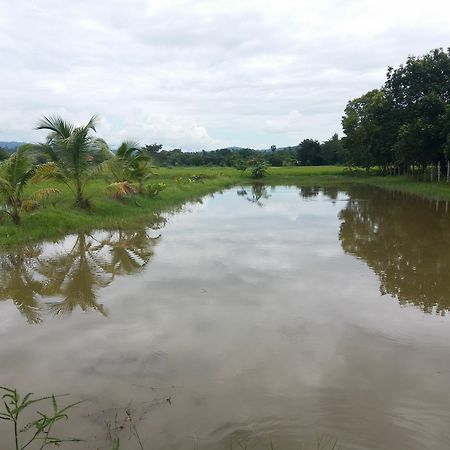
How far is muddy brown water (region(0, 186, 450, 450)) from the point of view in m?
3.40

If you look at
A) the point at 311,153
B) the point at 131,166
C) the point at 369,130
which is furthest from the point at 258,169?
the point at 131,166

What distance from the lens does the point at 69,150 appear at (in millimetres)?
13289

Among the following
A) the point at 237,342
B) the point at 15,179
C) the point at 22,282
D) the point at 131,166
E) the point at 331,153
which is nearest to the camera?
the point at 237,342

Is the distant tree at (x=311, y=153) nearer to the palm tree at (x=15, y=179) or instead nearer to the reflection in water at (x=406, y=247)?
the reflection in water at (x=406, y=247)

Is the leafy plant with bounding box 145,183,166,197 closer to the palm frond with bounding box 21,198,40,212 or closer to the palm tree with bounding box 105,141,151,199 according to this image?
the palm tree with bounding box 105,141,151,199

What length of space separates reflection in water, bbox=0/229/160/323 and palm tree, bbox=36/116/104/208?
2.79 meters

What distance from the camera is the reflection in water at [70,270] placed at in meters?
6.48

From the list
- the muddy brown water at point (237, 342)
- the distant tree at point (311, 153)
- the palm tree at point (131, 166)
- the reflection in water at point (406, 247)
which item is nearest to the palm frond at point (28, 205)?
the muddy brown water at point (237, 342)

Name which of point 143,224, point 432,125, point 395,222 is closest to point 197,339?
point 143,224

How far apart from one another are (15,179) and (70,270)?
13.5ft

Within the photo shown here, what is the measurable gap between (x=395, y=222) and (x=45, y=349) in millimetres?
11663

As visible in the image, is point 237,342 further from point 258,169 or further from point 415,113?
point 258,169

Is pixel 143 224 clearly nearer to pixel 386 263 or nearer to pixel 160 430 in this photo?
pixel 386 263

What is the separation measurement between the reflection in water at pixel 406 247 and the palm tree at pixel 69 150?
7993 mm
